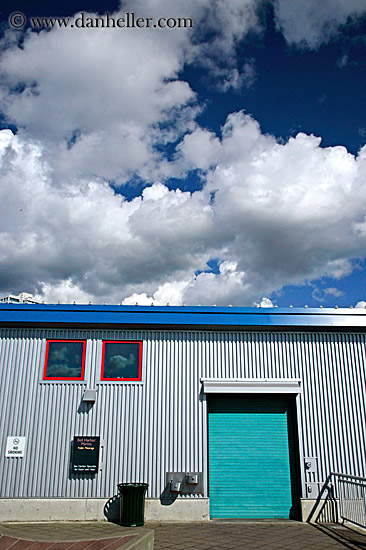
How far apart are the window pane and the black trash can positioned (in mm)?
2659

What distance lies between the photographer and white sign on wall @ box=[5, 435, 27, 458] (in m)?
11.3

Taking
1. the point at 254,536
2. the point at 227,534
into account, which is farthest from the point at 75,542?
the point at 254,536

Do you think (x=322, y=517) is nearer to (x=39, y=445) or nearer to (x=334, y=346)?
(x=334, y=346)

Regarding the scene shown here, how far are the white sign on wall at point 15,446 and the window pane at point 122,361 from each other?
2514 millimetres

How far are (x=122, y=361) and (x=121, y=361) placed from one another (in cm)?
3

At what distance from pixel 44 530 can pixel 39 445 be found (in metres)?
2.10

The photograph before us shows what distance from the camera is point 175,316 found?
1210 cm

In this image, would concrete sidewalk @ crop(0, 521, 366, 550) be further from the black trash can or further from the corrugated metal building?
the corrugated metal building

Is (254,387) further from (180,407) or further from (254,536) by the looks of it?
(254,536)

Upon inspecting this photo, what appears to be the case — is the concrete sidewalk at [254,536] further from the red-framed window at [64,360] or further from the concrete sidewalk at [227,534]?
the red-framed window at [64,360]

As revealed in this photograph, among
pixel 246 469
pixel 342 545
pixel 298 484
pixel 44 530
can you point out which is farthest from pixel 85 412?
pixel 342 545

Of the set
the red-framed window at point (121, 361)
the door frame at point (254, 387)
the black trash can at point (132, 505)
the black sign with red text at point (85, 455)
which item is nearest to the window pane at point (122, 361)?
the red-framed window at point (121, 361)

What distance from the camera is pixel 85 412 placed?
1158 cm

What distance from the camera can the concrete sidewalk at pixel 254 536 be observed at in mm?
8711
